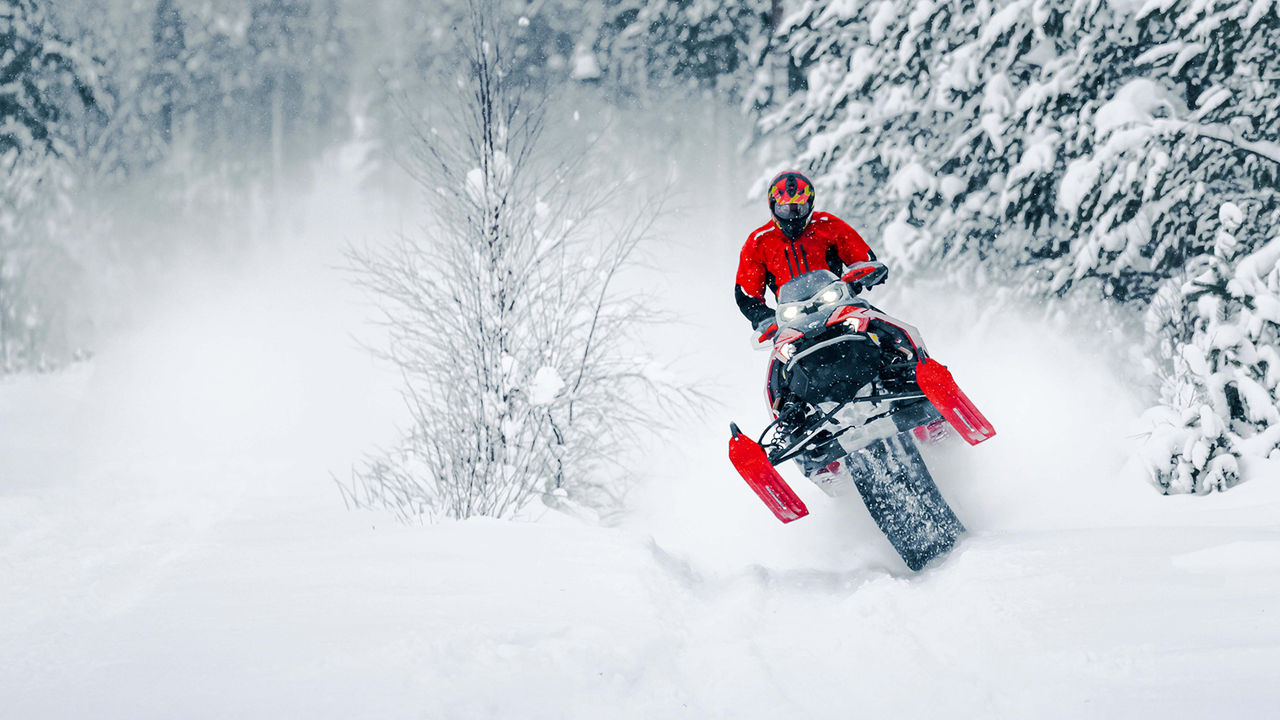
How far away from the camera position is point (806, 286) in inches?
193

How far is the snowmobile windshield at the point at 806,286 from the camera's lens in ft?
16.0

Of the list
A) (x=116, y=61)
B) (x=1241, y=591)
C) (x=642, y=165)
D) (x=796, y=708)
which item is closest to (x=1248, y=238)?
(x=1241, y=591)

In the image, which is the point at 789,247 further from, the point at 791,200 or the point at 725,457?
the point at 725,457

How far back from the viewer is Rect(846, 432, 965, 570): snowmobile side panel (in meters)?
4.80

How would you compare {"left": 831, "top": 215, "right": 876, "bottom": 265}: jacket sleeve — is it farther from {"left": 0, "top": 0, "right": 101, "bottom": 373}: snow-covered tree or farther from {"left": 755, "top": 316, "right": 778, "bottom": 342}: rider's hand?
{"left": 0, "top": 0, "right": 101, "bottom": 373}: snow-covered tree

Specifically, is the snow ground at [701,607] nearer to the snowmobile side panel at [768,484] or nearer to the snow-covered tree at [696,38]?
the snowmobile side panel at [768,484]

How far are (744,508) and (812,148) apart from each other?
542 centimetres

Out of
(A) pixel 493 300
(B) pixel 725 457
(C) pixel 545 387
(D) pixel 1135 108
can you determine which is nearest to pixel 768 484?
(C) pixel 545 387

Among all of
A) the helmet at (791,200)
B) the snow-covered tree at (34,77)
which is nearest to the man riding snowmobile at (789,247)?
the helmet at (791,200)

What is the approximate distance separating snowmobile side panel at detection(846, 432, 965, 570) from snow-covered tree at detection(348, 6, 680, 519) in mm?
2777

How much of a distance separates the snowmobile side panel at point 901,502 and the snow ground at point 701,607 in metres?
0.16

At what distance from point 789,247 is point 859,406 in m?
1.32

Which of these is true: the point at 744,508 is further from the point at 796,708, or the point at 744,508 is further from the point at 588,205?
the point at 796,708

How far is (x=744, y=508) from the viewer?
7.74 m
